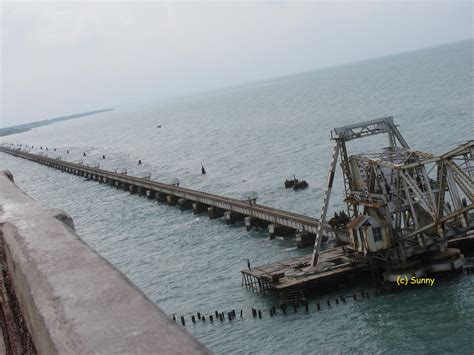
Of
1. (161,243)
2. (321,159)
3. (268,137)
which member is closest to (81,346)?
(161,243)

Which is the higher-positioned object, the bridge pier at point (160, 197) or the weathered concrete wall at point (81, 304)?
the weathered concrete wall at point (81, 304)

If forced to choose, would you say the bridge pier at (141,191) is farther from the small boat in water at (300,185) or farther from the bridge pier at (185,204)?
the small boat in water at (300,185)

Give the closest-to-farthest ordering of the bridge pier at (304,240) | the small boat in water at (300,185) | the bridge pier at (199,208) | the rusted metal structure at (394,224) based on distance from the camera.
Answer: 1. the rusted metal structure at (394,224)
2. the bridge pier at (304,240)
3. the bridge pier at (199,208)
4. the small boat in water at (300,185)

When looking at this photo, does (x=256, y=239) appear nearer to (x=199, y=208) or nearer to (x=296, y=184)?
(x=199, y=208)

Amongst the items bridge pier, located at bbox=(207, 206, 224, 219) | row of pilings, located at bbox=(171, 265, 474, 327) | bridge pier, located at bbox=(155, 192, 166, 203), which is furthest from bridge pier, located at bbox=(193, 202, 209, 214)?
row of pilings, located at bbox=(171, 265, 474, 327)

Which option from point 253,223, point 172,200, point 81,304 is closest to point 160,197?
point 172,200

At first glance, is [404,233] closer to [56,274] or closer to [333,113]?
[56,274]

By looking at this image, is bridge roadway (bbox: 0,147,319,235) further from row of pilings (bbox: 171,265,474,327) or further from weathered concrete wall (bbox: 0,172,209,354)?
weathered concrete wall (bbox: 0,172,209,354)

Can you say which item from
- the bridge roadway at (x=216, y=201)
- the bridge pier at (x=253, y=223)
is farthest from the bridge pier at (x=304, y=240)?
the bridge pier at (x=253, y=223)
